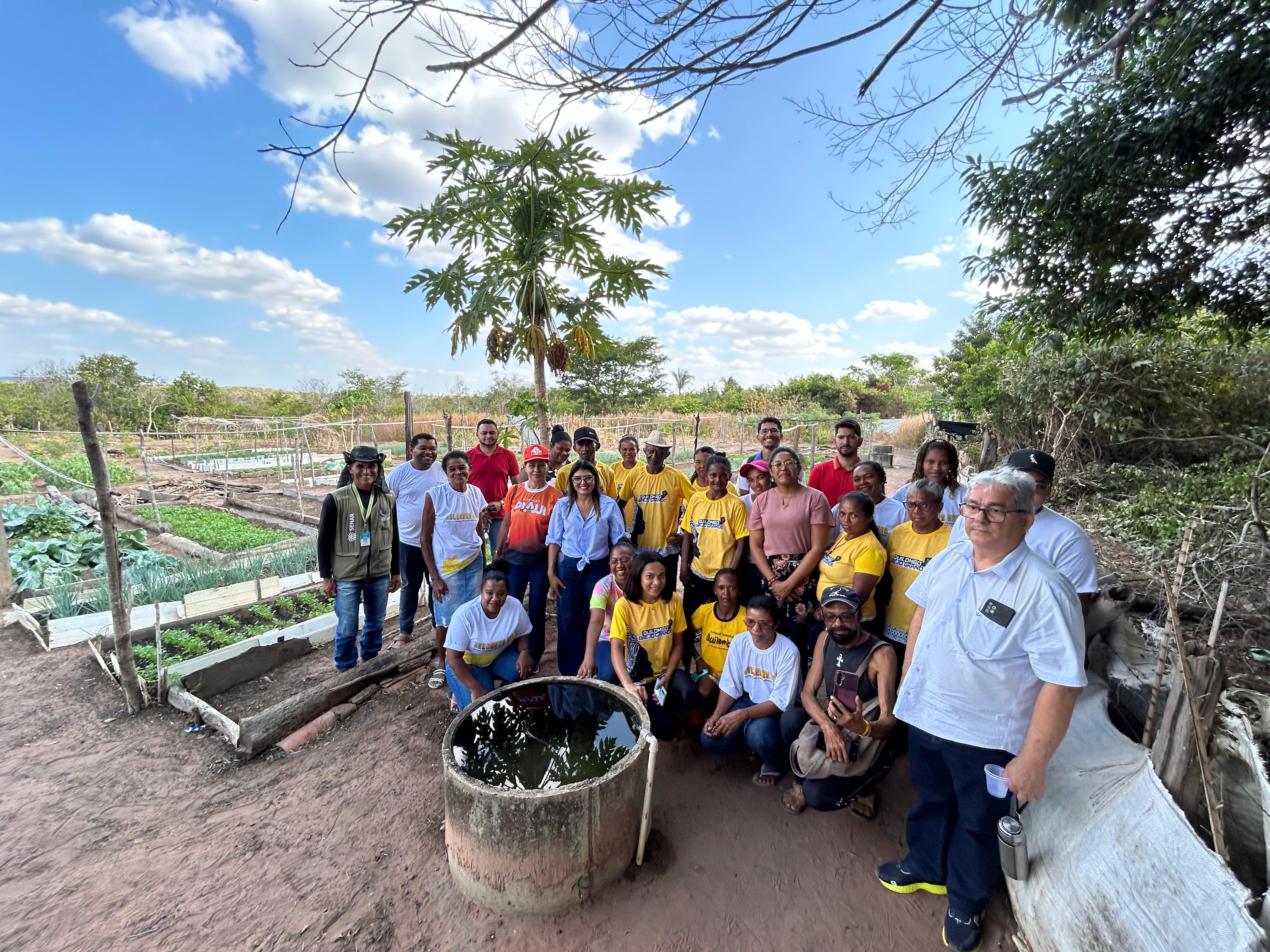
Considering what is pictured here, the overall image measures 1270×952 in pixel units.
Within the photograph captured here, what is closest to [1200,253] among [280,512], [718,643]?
[718,643]

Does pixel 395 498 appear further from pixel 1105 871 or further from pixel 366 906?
pixel 1105 871

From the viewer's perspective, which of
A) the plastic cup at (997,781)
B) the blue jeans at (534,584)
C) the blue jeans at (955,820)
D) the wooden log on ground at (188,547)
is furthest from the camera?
the wooden log on ground at (188,547)

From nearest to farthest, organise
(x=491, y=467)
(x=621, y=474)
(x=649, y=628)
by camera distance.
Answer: (x=649, y=628), (x=621, y=474), (x=491, y=467)

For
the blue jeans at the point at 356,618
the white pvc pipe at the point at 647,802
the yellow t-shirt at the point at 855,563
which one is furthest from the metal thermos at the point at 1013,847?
the blue jeans at the point at 356,618

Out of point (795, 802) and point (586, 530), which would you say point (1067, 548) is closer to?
point (795, 802)

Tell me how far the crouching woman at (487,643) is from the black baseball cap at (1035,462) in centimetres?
301

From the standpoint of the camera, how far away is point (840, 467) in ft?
13.8

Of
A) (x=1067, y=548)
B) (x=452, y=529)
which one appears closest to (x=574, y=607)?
(x=452, y=529)

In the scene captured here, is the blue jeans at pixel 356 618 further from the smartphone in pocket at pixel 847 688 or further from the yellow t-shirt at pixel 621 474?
the smartphone in pocket at pixel 847 688

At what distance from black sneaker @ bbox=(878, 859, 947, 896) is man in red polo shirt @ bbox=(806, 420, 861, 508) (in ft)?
7.49

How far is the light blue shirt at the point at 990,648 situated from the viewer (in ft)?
5.76

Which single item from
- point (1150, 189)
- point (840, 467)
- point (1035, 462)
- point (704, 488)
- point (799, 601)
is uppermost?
point (1150, 189)

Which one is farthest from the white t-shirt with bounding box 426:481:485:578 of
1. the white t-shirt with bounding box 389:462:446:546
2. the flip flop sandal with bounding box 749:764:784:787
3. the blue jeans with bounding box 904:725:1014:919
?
the blue jeans with bounding box 904:725:1014:919

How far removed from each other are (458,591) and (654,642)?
6.09ft
